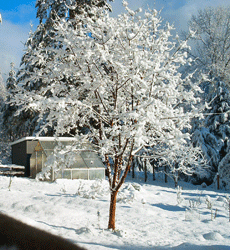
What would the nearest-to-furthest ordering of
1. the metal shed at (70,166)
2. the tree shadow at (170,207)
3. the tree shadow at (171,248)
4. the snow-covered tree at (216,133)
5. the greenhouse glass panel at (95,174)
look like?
the tree shadow at (171,248)
the tree shadow at (170,207)
the metal shed at (70,166)
the greenhouse glass panel at (95,174)
the snow-covered tree at (216,133)

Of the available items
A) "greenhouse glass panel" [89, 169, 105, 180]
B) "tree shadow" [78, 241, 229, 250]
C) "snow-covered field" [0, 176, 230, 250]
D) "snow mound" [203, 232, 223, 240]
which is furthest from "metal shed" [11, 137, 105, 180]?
"tree shadow" [78, 241, 229, 250]

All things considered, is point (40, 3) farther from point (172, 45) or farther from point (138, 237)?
point (138, 237)

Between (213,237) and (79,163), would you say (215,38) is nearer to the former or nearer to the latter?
(79,163)

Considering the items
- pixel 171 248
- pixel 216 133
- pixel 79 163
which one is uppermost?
pixel 216 133

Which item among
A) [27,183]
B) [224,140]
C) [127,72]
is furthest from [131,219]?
[224,140]

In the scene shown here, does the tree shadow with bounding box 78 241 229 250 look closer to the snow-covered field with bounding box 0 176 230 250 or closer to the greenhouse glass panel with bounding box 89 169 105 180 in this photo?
the snow-covered field with bounding box 0 176 230 250

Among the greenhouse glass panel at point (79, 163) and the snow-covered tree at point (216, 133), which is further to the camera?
the snow-covered tree at point (216, 133)

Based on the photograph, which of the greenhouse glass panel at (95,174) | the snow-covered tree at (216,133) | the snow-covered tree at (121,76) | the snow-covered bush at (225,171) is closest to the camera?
the snow-covered tree at (121,76)

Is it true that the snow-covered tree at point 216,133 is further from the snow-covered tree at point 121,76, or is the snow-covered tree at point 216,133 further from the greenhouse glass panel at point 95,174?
the snow-covered tree at point 121,76

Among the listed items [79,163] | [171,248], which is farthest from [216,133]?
[171,248]


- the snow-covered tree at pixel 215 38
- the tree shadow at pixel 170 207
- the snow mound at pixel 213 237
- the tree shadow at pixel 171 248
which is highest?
the snow-covered tree at pixel 215 38

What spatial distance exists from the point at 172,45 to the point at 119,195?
649cm

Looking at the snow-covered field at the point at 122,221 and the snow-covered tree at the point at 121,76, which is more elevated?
the snow-covered tree at the point at 121,76

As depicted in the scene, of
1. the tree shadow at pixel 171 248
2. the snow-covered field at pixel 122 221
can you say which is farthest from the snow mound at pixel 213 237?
the tree shadow at pixel 171 248
